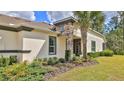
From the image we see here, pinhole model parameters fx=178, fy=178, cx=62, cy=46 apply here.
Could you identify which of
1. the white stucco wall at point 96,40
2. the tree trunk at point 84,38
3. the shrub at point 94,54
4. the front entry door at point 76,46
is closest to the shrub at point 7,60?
the tree trunk at point 84,38

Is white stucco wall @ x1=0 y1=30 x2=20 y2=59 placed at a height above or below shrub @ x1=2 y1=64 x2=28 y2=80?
above

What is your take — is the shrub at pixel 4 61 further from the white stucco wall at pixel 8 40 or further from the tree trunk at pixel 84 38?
the tree trunk at pixel 84 38

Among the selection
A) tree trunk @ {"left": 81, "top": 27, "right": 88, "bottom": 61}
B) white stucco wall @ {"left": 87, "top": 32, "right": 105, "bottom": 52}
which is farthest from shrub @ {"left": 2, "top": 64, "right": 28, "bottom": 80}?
white stucco wall @ {"left": 87, "top": 32, "right": 105, "bottom": 52}

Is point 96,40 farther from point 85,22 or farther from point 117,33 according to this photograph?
point 85,22

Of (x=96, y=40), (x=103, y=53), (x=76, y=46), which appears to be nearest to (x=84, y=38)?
(x=76, y=46)

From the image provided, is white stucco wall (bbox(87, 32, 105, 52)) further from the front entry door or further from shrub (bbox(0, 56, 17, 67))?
shrub (bbox(0, 56, 17, 67))

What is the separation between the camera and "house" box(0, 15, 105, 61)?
413 inches

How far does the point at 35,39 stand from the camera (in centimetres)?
1152

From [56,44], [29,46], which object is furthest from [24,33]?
[56,44]
